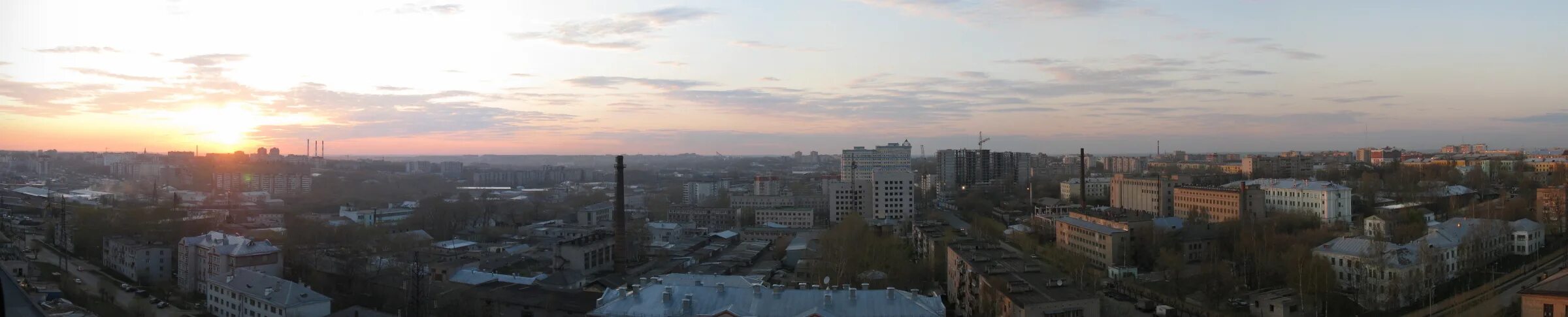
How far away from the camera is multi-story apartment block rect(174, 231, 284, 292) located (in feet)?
43.3

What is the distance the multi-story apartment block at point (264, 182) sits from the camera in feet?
121

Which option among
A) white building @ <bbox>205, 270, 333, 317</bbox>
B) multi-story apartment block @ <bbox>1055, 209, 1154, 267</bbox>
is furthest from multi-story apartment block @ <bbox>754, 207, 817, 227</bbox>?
white building @ <bbox>205, 270, 333, 317</bbox>

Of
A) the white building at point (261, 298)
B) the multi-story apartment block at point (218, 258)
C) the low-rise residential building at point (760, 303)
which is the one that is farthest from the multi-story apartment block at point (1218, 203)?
the multi-story apartment block at point (218, 258)

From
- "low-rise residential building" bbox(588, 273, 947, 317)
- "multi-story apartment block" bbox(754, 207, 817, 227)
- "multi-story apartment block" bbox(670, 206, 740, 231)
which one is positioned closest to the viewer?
"low-rise residential building" bbox(588, 273, 947, 317)

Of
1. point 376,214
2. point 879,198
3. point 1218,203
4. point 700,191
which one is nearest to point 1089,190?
point 1218,203

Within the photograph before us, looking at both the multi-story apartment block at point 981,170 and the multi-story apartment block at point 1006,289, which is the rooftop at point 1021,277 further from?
the multi-story apartment block at point 981,170

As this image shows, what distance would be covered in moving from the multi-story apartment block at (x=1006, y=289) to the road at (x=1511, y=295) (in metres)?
3.73

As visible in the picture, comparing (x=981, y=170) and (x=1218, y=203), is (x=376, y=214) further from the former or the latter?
(x=981, y=170)

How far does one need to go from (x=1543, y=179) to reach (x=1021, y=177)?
21130mm

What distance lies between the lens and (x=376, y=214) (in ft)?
83.1

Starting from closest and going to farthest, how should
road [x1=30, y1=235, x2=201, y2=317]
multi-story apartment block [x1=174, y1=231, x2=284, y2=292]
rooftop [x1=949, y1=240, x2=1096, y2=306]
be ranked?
rooftop [x1=949, y1=240, x2=1096, y2=306]
road [x1=30, y1=235, x2=201, y2=317]
multi-story apartment block [x1=174, y1=231, x2=284, y2=292]

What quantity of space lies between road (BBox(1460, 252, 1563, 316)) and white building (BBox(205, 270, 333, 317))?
11989 mm

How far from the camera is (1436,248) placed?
433 inches

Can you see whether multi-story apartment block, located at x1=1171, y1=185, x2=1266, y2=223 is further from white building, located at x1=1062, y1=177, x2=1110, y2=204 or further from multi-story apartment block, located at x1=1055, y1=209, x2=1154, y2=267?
white building, located at x1=1062, y1=177, x2=1110, y2=204
